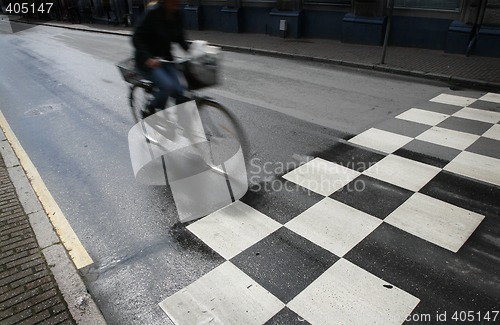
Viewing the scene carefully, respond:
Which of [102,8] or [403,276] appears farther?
[102,8]

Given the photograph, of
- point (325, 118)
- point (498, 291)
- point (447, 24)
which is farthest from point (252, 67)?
point (498, 291)

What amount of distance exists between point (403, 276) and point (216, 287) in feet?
5.04

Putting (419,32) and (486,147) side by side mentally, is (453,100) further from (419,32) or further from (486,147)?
(419,32)

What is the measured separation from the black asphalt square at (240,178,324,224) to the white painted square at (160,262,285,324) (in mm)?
952

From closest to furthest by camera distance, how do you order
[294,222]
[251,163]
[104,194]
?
[294,222] → [104,194] → [251,163]

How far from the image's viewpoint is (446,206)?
12.9 feet

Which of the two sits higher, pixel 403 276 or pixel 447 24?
pixel 447 24

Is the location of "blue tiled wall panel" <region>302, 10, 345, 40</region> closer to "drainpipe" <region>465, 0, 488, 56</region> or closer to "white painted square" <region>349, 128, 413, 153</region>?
"drainpipe" <region>465, 0, 488, 56</region>

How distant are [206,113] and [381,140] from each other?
8.84 ft

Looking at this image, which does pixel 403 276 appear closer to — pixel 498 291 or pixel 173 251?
pixel 498 291

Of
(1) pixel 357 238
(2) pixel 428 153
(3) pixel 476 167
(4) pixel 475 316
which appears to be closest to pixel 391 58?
(2) pixel 428 153

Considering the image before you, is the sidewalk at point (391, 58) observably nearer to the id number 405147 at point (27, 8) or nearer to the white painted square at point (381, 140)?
the white painted square at point (381, 140)

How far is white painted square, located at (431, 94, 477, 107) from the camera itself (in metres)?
7.15

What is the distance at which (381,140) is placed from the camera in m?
5.57
